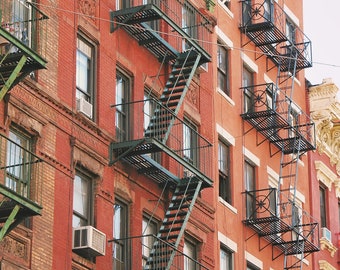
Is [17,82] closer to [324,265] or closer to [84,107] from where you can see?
[84,107]

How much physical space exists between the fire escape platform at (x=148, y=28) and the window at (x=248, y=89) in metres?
6.61

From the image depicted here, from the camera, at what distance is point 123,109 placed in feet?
120

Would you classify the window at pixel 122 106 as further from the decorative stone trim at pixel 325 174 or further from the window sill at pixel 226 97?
the decorative stone trim at pixel 325 174

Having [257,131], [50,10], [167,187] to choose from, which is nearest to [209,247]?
[167,187]

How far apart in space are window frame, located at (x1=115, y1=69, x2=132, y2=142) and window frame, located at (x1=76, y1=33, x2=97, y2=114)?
982 mm

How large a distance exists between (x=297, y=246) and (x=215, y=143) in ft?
17.0

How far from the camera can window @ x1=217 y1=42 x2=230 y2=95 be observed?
144 feet

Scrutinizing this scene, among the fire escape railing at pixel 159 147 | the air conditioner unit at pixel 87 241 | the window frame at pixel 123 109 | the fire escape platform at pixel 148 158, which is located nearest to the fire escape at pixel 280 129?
the fire escape railing at pixel 159 147

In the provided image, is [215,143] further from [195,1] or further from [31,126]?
[31,126]

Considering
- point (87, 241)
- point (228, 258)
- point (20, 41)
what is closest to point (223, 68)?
A: point (228, 258)

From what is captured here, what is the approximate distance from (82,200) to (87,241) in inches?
58.3

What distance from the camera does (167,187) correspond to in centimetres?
3759

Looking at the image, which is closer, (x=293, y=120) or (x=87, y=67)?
(x=87, y=67)

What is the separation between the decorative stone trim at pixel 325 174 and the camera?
50.4 meters
